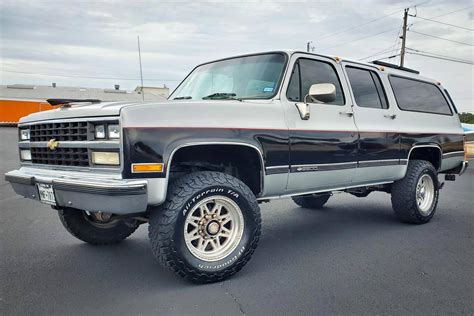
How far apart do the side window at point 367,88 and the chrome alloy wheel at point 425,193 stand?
1364 millimetres

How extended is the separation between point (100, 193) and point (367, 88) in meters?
3.60

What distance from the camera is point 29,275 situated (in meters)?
3.67

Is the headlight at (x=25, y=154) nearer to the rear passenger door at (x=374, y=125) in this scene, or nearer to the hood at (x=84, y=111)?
the hood at (x=84, y=111)

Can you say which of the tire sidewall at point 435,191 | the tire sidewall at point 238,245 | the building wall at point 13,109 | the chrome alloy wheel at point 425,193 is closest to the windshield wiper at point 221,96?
the tire sidewall at point 238,245

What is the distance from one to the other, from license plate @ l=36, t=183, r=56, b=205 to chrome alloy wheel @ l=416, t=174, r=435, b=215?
15.5 ft

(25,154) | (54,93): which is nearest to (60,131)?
(25,154)

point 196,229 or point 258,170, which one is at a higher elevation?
point 258,170

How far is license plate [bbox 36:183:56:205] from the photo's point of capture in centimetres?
335

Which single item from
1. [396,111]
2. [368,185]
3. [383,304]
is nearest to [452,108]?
[396,111]

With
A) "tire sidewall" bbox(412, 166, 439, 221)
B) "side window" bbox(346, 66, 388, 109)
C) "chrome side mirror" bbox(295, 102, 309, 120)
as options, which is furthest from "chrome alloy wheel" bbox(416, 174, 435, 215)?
"chrome side mirror" bbox(295, 102, 309, 120)

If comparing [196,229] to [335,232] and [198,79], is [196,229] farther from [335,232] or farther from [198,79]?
[335,232]

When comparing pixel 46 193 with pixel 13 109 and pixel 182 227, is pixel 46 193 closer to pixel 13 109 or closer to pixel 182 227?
pixel 182 227

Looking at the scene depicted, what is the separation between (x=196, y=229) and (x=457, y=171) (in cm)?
491

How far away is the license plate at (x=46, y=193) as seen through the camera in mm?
3352
